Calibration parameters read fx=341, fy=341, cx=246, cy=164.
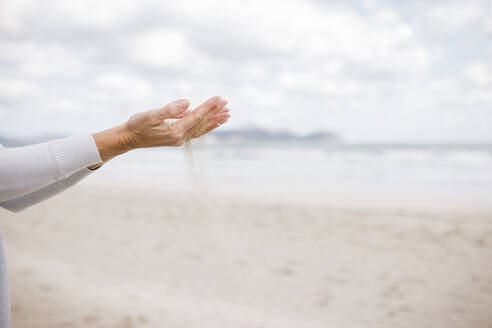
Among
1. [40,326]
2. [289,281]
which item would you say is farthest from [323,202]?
[40,326]

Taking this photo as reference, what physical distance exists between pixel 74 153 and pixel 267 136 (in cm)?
5857

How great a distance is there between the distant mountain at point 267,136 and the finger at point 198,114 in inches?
2013

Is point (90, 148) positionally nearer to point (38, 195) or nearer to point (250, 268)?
point (38, 195)

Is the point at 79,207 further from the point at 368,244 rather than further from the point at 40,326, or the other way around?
the point at 368,244

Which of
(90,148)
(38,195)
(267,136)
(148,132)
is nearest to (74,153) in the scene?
(90,148)

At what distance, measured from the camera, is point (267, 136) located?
2334 inches

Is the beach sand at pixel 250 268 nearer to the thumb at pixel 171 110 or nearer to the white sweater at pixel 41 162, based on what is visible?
the thumb at pixel 171 110

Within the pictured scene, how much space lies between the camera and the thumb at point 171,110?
46.3 inches

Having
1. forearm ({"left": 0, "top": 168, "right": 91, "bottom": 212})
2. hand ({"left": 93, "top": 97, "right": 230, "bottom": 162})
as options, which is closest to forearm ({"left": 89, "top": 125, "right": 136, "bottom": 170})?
hand ({"left": 93, "top": 97, "right": 230, "bottom": 162})

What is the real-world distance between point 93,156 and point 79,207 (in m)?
8.09

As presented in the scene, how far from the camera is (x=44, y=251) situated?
519 centimetres

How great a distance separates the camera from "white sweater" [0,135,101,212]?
1.00 meters

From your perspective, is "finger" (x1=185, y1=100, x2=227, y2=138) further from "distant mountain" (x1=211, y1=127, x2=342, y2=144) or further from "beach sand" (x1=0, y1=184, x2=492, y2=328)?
"distant mountain" (x1=211, y1=127, x2=342, y2=144)

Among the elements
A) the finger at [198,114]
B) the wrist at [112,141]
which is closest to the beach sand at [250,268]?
the finger at [198,114]
